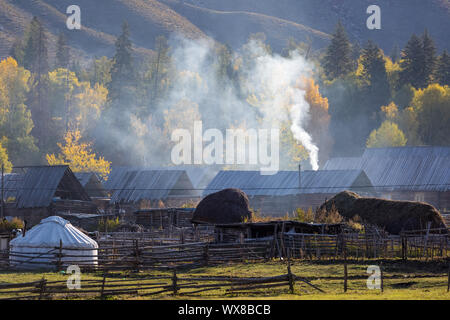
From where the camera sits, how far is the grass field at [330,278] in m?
25.7

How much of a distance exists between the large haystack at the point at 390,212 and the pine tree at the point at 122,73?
3560 inches

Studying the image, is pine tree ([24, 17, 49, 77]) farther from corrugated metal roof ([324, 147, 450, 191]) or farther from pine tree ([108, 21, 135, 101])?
corrugated metal roof ([324, 147, 450, 191])

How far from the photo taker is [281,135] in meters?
118

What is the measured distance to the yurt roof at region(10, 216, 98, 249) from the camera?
129 feet

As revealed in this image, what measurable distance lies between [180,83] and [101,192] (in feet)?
194

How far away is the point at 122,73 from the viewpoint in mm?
140125

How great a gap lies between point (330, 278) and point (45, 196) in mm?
39791

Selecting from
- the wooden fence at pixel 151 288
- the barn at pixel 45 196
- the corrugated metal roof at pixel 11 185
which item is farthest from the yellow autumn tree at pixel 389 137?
the wooden fence at pixel 151 288

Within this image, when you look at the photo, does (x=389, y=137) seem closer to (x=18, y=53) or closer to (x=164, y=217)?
(x=164, y=217)

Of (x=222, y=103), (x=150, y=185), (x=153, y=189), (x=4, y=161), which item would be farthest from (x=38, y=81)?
(x=153, y=189)

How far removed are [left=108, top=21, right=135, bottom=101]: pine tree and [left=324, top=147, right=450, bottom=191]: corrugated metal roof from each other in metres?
63.6

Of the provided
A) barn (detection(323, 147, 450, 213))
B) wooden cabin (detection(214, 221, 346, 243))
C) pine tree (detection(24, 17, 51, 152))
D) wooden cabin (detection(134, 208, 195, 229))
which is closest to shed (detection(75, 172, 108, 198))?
wooden cabin (detection(134, 208, 195, 229))

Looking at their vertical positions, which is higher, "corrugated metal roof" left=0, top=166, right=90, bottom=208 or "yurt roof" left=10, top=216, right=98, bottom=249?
"corrugated metal roof" left=0, top=166, right=90, bottom=208
